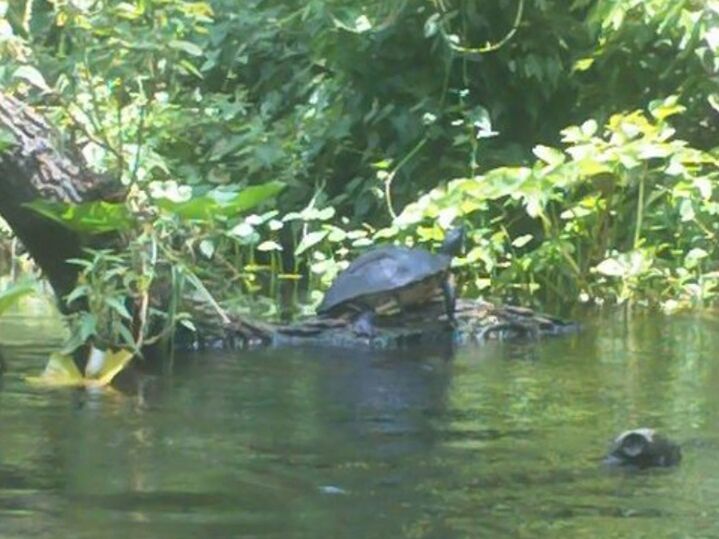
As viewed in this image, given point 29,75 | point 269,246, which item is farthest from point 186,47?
point 269,246

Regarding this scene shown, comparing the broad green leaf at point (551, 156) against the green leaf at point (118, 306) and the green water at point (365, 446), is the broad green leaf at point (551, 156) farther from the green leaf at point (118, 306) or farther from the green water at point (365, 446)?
the green leaf at point (118, 306)

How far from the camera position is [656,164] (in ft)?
30.7

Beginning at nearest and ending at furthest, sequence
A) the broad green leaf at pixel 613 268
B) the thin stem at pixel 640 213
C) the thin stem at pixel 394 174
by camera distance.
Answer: the broad green leaf at pixel 613 268, the thin stem at pixel 640 213, the thin stem at pixel 394 174

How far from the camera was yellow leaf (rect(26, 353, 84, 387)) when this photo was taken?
569cm

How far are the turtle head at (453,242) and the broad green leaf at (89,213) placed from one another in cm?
227

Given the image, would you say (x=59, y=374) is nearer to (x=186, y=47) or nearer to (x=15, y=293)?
(x=15, y=293)

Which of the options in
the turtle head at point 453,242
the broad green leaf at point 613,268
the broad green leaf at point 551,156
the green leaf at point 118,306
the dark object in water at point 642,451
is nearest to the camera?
the dark object in water at point 642,451

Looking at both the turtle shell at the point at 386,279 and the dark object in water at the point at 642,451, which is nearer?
the dark object in water at the point at 642,451

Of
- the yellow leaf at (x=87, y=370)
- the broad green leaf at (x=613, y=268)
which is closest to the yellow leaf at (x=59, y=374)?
the yellow leaf at (x=87, y=370)

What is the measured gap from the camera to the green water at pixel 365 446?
11.7 feet

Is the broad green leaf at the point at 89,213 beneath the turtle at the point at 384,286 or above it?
above

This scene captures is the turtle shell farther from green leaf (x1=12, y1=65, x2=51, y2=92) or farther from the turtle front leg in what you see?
green leaf (x1=12, y1=65, x2=51, y2=92)

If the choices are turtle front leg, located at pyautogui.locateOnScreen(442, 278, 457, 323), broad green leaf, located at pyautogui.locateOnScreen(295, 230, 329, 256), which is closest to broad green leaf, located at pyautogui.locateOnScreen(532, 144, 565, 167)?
broad green leaf, located at pyautogui.locateOnScreen(295, 230, 329, 256)

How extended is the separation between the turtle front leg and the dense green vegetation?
2.84 ft
